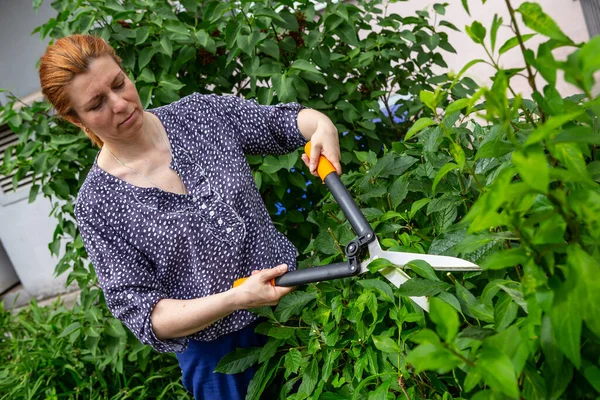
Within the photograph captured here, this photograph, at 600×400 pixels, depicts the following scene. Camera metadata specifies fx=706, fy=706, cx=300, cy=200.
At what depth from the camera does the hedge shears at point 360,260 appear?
117 cm

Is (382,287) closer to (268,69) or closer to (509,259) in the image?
(509,259)

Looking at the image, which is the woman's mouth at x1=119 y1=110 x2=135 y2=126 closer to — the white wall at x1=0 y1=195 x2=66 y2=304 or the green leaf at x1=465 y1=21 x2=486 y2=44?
the green leaf at x1=465 y1=21 x2=486 y2=44

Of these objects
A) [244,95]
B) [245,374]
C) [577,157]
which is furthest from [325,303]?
[244,95]

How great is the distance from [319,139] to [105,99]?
51cm

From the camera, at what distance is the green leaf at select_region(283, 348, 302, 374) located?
1.45m

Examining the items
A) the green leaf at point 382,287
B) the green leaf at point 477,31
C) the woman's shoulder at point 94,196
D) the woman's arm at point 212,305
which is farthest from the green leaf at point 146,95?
the green leaf at point 477,31

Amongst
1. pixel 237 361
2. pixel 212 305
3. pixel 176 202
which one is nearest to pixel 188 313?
pixel 212 305

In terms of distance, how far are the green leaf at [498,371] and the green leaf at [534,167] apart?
7.0 inches

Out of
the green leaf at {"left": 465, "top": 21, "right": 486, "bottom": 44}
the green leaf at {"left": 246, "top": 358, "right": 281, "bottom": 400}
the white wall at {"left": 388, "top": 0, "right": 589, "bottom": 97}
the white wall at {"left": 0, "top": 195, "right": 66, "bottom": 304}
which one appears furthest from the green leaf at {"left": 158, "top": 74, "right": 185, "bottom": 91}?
the white wall at {"left": 0, "top": 195, "right": 66, "bottom": 304}

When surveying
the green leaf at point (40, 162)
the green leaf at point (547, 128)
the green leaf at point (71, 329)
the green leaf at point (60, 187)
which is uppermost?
the green leaf at point (547, 128)

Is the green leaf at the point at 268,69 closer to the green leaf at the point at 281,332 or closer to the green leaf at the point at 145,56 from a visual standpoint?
the green leaf at the point at 145,56

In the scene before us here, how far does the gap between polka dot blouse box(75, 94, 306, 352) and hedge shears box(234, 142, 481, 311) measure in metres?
0.23

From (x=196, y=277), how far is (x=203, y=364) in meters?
0.27

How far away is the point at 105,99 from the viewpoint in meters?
1.64
